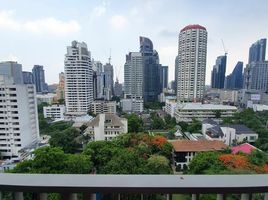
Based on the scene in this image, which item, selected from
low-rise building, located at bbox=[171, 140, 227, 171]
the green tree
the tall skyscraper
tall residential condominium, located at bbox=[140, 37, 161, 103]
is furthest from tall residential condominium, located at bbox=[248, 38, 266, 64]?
the green tree

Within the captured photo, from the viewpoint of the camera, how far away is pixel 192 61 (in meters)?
28.4

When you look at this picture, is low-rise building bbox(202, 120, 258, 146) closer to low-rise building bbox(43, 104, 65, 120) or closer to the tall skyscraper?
low-rise building bbox(43, 104, 65, 120)

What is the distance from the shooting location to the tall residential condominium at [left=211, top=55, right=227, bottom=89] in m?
46.5

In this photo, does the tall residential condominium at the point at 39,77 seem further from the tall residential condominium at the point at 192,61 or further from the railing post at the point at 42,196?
the railing post at the point at 42,196

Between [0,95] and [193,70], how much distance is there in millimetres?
24125

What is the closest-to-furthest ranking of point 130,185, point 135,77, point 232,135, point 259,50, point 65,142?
point 130,185, point 65,142, point 232,135, point 135,77, point 259,50

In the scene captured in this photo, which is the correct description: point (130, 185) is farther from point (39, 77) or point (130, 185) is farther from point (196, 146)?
point (39, 77)

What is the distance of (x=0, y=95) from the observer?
40.1 ft

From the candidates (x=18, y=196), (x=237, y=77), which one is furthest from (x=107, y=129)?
(x=237, y=77)

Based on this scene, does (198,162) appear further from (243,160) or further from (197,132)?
(197,132)

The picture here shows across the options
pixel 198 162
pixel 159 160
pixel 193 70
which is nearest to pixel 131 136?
pixel 159 160

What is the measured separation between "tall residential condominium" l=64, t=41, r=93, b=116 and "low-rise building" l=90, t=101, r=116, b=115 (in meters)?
0.91

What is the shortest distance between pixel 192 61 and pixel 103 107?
14743 millimetres

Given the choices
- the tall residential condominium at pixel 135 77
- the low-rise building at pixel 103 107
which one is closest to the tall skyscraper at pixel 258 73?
the tall residential condominium at pixel 135 77
